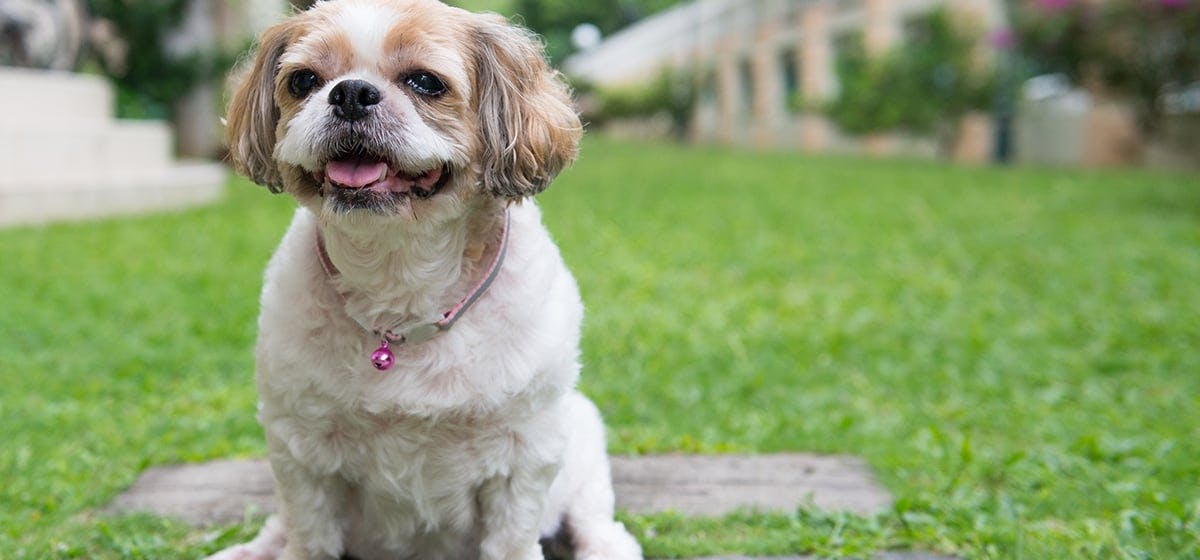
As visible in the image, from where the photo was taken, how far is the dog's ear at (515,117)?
93.4 inches

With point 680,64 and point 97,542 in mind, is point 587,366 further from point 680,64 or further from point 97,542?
point 680,64

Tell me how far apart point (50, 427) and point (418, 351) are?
2490 mm

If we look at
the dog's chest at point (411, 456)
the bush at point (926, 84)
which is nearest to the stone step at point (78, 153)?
the dog's chest at point (411, 456)

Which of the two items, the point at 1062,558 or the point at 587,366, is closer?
the point at 1062,558

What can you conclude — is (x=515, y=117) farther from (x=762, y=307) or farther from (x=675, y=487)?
(x=762, y=307)

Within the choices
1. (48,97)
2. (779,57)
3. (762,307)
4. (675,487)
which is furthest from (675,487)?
(779,57)

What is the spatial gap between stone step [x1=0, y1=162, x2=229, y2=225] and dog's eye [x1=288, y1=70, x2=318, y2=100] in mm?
7611

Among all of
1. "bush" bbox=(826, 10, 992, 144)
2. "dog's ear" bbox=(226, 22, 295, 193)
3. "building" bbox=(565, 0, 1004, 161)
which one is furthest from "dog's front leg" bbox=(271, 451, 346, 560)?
"building" bbox=(565, 0, 1004, 161)

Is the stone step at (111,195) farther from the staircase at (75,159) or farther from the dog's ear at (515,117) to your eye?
the dog's ear at (515,117)

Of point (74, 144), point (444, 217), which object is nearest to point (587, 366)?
point (444, 217)

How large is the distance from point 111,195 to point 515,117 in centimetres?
869

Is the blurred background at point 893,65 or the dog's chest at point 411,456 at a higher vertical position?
the dog's chest at point 411,456

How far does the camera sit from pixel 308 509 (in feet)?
8.35

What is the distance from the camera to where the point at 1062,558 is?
9.66 ft
